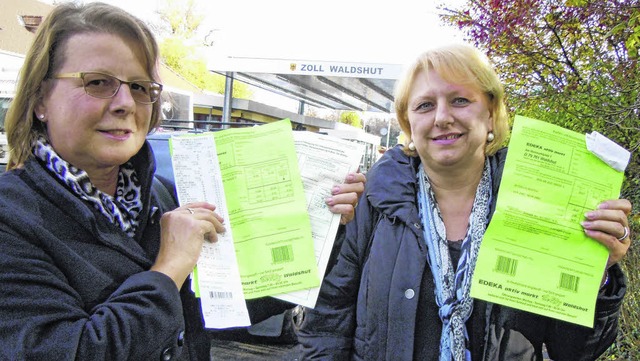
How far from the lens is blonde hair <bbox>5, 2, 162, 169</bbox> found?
4.36 ft

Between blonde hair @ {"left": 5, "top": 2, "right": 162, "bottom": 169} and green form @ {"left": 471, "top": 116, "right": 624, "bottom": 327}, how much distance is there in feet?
4.19

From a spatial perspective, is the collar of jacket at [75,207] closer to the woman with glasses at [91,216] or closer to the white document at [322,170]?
the woman with glasses at [91,216]

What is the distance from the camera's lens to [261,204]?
155cm

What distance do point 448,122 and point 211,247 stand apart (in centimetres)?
93

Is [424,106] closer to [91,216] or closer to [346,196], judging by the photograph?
[346,196]

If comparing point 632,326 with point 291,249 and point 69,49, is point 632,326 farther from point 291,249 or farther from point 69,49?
point 69,49

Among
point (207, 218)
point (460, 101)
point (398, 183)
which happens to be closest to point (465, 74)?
point (460, 101)

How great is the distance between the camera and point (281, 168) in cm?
157

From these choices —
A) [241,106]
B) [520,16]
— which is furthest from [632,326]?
[241,106]

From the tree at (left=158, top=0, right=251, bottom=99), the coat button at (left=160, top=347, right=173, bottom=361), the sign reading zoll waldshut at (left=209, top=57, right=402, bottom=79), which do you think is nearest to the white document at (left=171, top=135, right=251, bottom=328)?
the coat button at (left=160, top=347, right=173, bottom=361)

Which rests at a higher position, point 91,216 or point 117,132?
point 117,132

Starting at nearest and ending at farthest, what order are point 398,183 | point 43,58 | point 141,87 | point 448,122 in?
point 43,58 < point 141,87 < point 448,122 < point 398,183

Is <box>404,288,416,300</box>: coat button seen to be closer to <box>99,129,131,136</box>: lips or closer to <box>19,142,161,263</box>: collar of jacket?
<box>19,142,161,263</box>: collar of jacket

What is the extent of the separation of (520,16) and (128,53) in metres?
4.85
